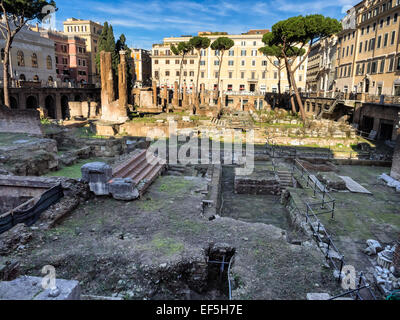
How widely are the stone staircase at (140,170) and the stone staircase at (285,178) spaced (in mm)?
5474

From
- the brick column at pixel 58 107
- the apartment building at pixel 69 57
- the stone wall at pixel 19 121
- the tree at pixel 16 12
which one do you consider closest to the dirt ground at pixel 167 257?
the stone wall at pixel 19 121

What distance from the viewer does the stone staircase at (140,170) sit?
9609mm

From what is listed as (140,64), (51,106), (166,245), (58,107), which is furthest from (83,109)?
(140,64)

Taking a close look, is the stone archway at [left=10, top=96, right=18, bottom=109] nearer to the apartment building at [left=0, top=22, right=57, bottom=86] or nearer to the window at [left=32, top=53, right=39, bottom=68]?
the apartment building at [left=0, top=22, right=57, bottom=86]

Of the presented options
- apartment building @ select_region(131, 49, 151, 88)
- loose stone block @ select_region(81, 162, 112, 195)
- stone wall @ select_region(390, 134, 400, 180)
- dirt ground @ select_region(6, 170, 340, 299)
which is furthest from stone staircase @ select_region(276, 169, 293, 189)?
apartment building @ select_region(131, 49, 151, 88)

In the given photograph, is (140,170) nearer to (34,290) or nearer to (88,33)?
(34,290)

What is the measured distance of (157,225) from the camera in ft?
24.2

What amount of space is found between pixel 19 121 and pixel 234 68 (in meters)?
51.2

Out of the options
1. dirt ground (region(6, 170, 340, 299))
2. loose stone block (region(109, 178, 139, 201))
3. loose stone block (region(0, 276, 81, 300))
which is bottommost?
dirt ground (region(6, 170, 340, 299))

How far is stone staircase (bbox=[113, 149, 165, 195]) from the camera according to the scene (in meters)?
9.61

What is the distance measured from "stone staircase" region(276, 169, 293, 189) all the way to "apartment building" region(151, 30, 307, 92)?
50.0 m

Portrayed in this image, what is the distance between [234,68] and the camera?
62156 mm
